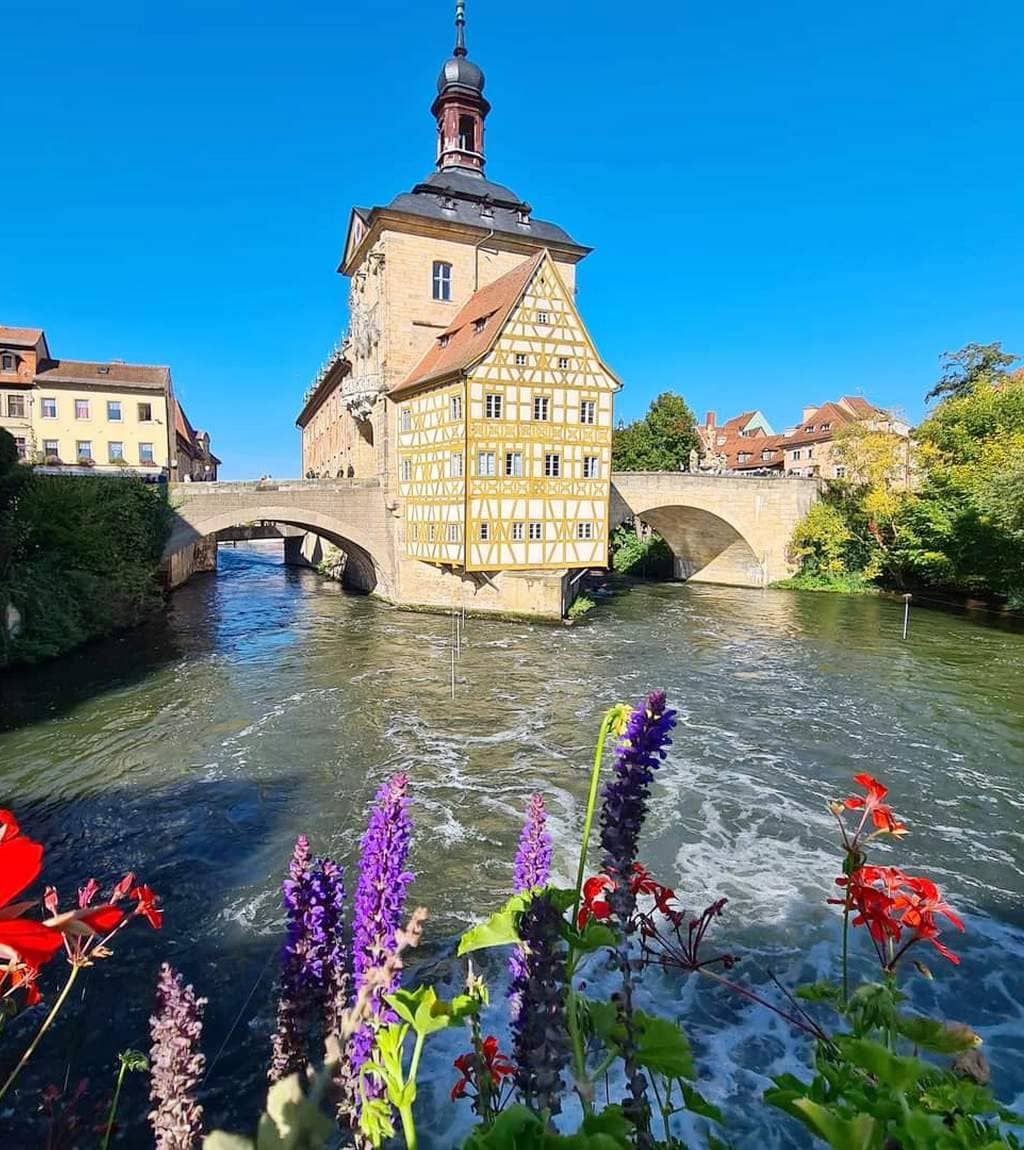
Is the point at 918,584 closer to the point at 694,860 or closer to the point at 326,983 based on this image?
the point at 694,860

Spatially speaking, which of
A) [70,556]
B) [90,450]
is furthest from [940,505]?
[90,450]

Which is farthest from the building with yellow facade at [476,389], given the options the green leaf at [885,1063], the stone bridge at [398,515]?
the green leaf at [885,1063]

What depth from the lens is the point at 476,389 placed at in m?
21.6

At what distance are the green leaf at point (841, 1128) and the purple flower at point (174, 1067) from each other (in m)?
1.36

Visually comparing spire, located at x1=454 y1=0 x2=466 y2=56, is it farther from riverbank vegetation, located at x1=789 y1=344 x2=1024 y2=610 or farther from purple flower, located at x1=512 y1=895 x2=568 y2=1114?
purple flower, located at x1=512 y1=895 x2=568 y2=1114

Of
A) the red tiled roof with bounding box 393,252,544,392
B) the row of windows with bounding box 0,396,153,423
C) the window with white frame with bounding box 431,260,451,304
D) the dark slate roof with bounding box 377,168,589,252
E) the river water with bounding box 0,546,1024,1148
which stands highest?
the dark slate roof with bounding box 377,168,589,252

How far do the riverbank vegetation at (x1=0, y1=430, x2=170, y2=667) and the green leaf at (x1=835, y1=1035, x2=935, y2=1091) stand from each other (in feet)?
60.1

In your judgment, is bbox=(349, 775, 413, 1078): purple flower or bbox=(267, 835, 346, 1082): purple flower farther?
bbox=(267, 835, 346, 1082): purple flower

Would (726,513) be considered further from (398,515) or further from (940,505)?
(398,515)

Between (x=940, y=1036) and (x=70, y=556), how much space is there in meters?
21.2

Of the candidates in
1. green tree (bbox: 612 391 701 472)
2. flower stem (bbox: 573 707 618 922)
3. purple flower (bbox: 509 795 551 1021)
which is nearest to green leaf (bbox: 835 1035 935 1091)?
flower stem (bbox: 573 707 618 922)

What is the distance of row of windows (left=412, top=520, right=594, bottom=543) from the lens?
22344mm

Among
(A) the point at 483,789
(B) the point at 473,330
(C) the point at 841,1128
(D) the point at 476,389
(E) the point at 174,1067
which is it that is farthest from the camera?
(B) the point at 473,330

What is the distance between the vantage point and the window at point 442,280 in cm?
2662
